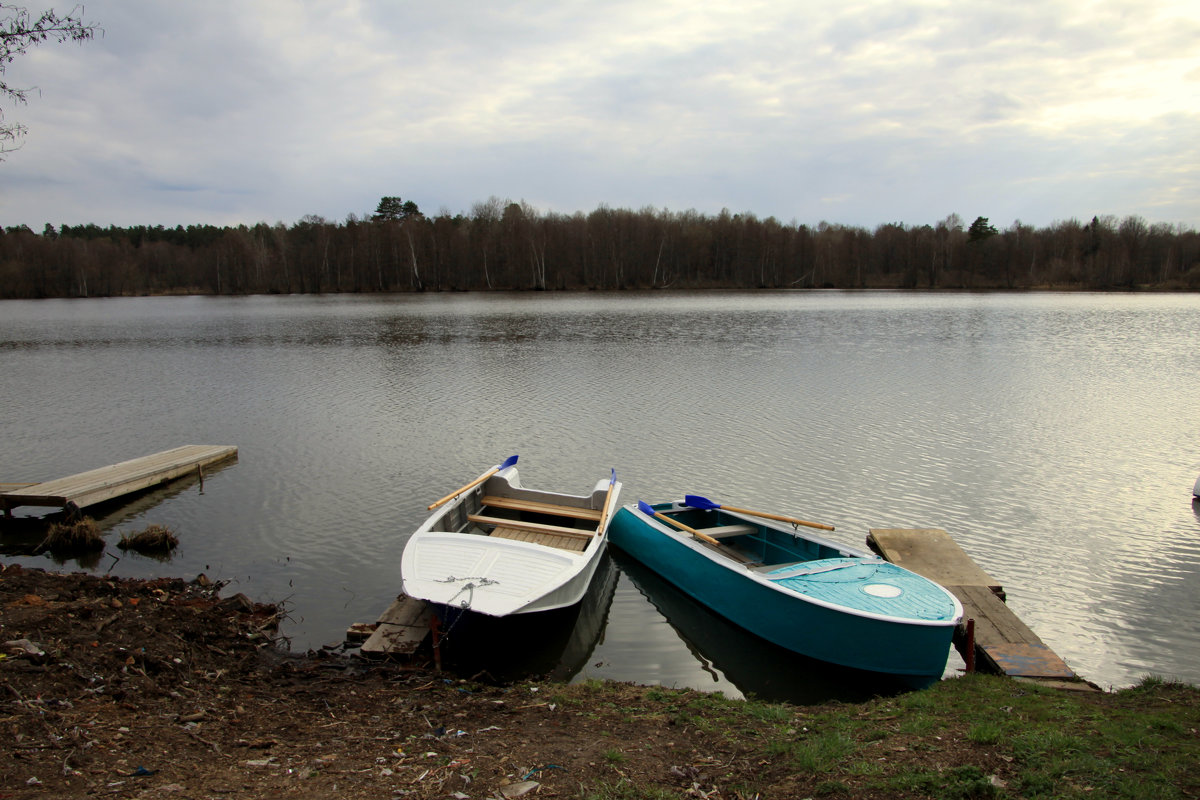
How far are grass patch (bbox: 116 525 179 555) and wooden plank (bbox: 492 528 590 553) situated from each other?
16.8ft

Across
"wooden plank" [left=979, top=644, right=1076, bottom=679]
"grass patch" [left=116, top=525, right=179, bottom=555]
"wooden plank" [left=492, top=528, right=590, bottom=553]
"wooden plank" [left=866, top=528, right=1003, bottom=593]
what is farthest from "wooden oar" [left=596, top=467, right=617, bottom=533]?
"grass patch" [left=116, top=525, right=179, bottom=555]

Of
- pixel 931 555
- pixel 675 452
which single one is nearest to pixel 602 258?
pixel 675 452

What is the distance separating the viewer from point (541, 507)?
10961mm

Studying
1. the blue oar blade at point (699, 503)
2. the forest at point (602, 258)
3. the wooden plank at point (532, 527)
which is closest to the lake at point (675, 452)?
the wooden plank at point (532, 527)

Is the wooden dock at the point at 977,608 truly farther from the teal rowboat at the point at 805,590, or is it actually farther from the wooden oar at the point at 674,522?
the wooden oar at the point at 674,522

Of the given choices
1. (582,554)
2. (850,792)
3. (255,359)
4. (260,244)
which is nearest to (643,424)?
(582,554)

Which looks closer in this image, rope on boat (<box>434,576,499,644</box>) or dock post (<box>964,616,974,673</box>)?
dock post (<box>964,616,974,673</box>)

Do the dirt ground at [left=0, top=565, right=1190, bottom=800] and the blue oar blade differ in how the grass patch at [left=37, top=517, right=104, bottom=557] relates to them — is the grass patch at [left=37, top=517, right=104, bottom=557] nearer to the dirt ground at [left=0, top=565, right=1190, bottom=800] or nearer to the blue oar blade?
the dirt ground at [left=0, top=565, right=1190, bottom=800]

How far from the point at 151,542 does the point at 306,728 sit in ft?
23.0

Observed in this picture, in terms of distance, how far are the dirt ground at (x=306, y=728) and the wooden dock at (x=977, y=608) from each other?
2163 millimetres

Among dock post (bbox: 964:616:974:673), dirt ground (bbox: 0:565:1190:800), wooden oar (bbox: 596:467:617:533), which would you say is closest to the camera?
dirt ground (bbox: 0:565:1190:800)

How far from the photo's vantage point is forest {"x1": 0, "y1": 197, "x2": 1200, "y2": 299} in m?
96.4

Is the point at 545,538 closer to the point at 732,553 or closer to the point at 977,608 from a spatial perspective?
the point at 732,553

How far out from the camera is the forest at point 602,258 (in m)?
96.4
